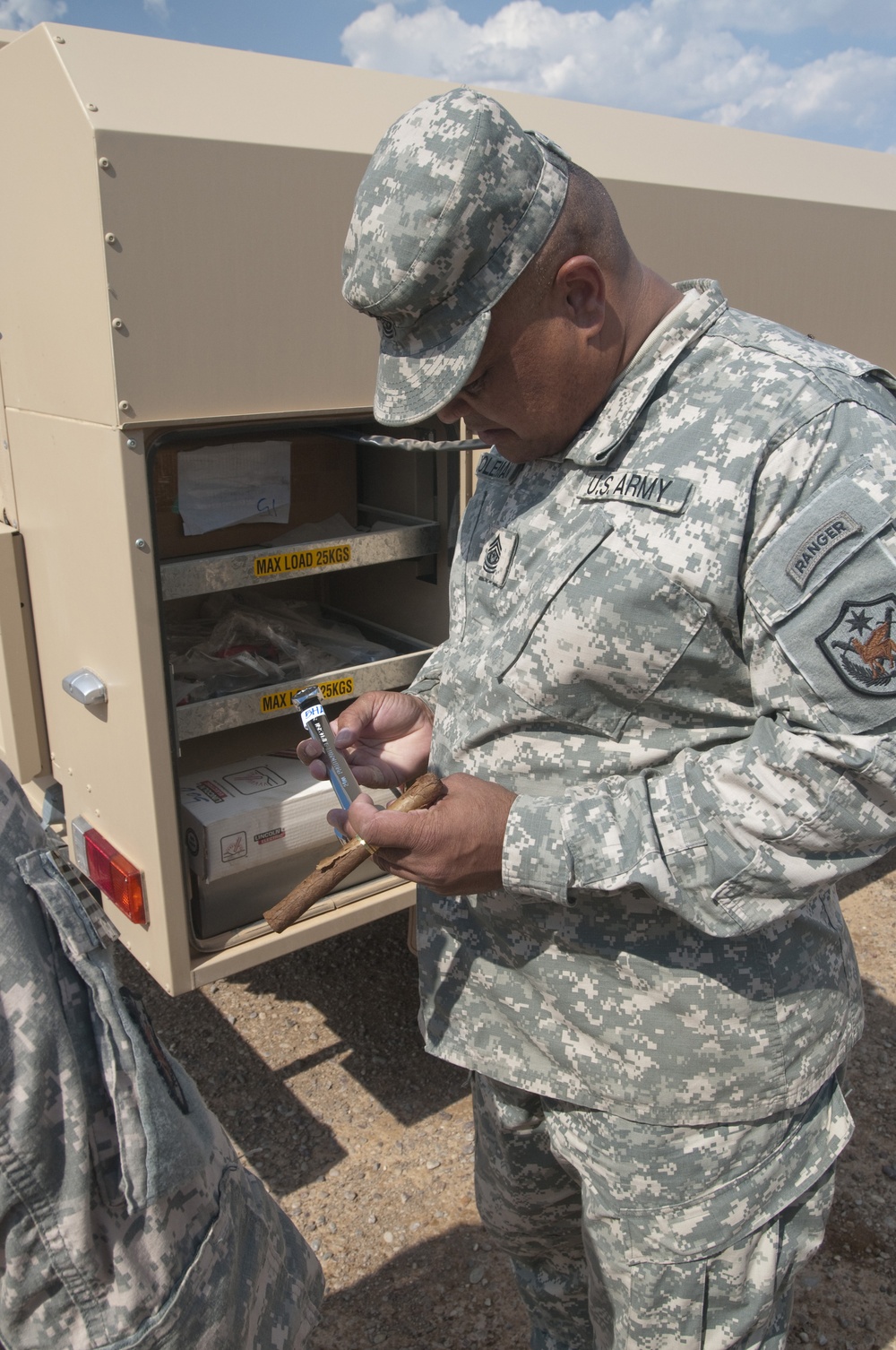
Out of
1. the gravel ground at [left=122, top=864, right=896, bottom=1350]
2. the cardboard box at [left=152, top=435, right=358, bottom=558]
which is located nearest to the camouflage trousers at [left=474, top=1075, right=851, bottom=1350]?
the gravel ground at [left=122, top=864, right=896, bottom=1350]

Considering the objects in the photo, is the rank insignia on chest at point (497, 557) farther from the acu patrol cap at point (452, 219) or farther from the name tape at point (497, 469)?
the acu patrol cap at point (452, 219)

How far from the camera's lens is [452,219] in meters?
1.18

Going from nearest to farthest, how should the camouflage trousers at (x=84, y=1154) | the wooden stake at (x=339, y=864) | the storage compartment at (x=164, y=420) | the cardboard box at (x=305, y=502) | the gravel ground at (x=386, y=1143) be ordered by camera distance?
the camouflage trousers at (x=84, y=1154) < the wooden stake at (x=339, y=864) < the storage compartment at (x=164, y=420) < the gravel ground at (x=386, y=1143) < the cardboard box at (x=305, y=502)

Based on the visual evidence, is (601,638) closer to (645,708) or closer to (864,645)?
(645,708)

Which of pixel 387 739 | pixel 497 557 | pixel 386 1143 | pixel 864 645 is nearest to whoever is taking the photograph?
pixel 864 645

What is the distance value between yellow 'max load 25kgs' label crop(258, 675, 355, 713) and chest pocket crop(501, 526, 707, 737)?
977 millimetres

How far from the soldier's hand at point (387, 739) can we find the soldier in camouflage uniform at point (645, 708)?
152 millimetres

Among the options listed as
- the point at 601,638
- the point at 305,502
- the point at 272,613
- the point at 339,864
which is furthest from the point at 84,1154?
the point at 305,502

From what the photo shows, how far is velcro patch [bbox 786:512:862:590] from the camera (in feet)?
3.54

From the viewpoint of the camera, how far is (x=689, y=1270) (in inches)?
54.0

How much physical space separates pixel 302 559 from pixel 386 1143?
1476 millimetres

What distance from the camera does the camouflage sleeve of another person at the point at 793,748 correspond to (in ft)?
3.54

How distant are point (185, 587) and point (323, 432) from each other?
54cm

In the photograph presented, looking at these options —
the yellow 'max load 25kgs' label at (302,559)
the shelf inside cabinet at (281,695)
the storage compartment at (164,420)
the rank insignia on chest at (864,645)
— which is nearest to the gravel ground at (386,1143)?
the storage compartment at (164,420)
